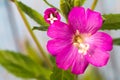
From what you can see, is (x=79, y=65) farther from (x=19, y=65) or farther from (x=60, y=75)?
(x=19, y=65)

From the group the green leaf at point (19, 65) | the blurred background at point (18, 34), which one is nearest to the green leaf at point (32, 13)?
the green leaf at point (19, 65)

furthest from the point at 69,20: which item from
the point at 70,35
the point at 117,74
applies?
the point at 117,74

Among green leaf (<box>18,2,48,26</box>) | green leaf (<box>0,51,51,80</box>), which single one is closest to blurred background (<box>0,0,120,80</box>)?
green leaf (<box>0,51,51,80</box>)

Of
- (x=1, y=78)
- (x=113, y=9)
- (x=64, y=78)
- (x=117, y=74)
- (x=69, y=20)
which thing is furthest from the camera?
(x=1, y=78)

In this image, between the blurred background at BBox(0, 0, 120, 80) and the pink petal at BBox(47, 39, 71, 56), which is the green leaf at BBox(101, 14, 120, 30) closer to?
the pink petal at BBox(47, 39, 71, 56)

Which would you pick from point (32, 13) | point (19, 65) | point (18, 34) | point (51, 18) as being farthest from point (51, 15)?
point (18, 34)

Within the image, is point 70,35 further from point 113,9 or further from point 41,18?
point 113,9
